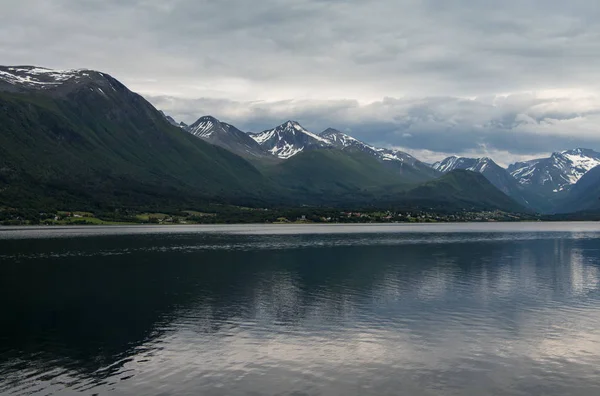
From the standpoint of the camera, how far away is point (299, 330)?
63.1 metres

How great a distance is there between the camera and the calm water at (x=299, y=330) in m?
44.8

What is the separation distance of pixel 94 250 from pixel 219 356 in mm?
135454

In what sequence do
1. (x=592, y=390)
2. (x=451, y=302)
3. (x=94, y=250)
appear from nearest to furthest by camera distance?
(x=592, y=390)
(x=451, y=302)
(x=94, y=250)

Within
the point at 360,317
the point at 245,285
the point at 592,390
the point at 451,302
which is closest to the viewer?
the point at 592,390

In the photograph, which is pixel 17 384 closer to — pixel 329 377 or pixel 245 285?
pixel 329 377

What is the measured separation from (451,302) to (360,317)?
1876 centimetres

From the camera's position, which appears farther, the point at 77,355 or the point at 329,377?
the point at 77,355

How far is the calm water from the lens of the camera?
4478cm

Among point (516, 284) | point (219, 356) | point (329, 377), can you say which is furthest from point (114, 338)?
point (516, 284)

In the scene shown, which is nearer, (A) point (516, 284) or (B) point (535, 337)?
(B) point (535, 337)

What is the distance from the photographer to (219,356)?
5194 centimetres

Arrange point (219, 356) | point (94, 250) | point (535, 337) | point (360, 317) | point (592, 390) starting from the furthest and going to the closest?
point (94, 250) < point (360, 317) < point (535, 337) < point (219, 356) < point (592, 390)

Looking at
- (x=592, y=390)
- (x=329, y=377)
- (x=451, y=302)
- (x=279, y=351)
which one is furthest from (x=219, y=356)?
(x=451, y=302)

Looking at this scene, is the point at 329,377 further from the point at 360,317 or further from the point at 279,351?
the point at 360,317
